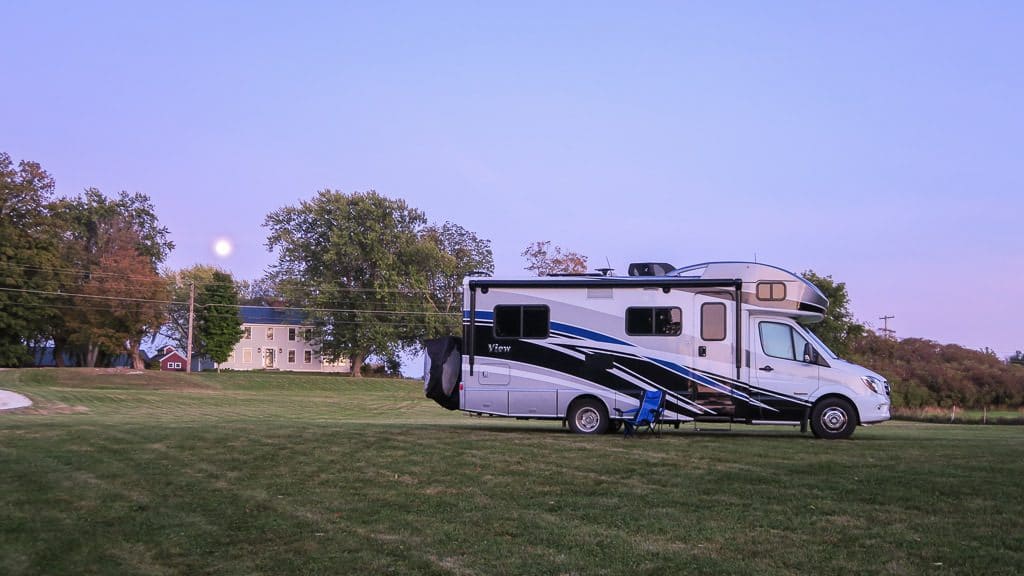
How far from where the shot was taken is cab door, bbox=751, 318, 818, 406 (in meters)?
17.5

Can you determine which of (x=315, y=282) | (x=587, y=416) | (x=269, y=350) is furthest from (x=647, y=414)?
(x=269, y=350)

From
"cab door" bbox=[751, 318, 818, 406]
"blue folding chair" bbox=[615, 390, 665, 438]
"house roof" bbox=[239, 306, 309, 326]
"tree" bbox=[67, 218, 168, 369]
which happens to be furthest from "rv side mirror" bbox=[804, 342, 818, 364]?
"house roof" bbox=[239, 306, 309, 326]

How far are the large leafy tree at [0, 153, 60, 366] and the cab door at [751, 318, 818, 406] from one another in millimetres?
65749

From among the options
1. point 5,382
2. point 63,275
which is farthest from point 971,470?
point 63,275

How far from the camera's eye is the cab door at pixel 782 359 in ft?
57.3

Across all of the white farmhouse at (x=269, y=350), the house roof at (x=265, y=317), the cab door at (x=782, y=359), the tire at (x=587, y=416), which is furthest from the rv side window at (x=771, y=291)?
the white farmhouse at (x=269, y=350)

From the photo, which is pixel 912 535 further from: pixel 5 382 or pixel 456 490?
pixel 5 382

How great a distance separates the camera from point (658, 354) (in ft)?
58.6

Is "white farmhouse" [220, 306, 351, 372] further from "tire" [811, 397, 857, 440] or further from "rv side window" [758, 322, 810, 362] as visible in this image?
"tire" [811, 397, 857, 440]

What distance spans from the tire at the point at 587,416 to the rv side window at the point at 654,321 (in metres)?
1.63

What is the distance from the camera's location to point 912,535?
831 centimetres

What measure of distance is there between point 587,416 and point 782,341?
4114 mm

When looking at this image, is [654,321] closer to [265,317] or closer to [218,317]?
[218,317]

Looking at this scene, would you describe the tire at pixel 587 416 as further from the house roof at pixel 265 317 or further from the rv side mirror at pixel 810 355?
the house roof at pixel 265 317
